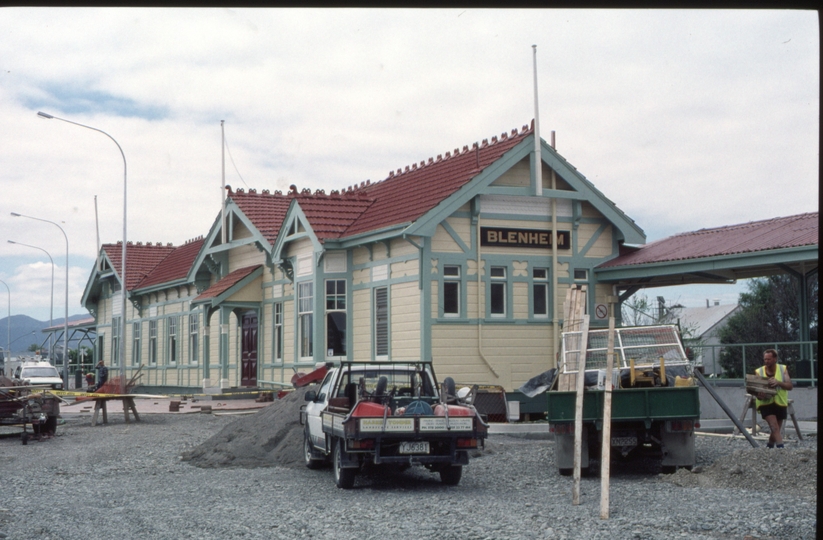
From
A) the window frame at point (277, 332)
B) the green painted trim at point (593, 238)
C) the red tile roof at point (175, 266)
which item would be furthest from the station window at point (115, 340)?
the green painted trim at point (593, 238)

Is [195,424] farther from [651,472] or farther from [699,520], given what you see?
[699,520]

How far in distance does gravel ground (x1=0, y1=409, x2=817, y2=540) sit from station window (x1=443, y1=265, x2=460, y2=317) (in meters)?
6.04

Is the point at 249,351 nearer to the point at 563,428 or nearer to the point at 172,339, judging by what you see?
the point at 172,339

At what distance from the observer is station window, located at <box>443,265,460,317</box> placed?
73.2ft

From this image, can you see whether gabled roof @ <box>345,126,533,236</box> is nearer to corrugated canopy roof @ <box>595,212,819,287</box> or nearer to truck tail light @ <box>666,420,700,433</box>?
corrugated canopy roof @ <box>595,212,819,287</box>

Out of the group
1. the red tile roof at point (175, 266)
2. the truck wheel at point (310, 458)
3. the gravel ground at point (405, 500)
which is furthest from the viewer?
the red tile roof at point (175, 266)

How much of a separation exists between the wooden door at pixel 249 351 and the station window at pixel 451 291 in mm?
10343

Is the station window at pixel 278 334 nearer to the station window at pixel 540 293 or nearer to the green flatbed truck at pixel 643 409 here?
the station window at pixel 540 293

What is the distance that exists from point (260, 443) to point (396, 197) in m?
10.2

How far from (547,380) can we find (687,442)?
306cm

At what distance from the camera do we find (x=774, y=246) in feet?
63.2

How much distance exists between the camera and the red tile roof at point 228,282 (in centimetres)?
2937

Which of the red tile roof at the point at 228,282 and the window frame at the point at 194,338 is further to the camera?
the window frame at the point at 194,338

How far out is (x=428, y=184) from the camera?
24.5 m
